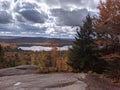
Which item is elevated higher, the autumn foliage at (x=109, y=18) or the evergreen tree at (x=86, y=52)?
the autumn foliage at (x=109, y=18)

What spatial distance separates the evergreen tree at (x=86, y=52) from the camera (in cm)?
2997

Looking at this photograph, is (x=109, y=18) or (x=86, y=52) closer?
(x=109, y=18)

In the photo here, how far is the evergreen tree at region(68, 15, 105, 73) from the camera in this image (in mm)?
29969

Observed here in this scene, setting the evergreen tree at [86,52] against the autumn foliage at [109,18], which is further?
the evergreen tree at [86,52]

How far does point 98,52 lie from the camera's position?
96.6ft

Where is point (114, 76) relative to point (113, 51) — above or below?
below

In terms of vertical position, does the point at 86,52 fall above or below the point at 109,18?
below

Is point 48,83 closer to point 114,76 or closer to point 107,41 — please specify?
point 114,76

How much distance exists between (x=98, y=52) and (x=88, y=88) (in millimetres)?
14387

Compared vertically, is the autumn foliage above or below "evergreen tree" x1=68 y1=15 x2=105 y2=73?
above

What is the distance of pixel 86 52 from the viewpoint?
99.3ft

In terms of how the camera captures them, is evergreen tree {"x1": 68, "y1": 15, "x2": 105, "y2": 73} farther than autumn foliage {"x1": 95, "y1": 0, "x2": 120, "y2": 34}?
Yes

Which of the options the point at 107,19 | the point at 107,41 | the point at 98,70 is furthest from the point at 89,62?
the point at 107,19

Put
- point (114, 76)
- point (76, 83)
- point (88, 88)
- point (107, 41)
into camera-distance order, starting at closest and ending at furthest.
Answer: point (88, 88), point (76, 83), point (114, 76), point (107, 41)
